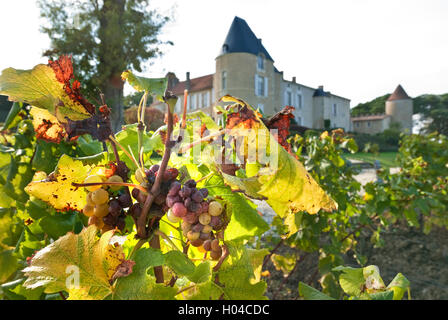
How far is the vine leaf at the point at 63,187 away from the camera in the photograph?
1.78 ft

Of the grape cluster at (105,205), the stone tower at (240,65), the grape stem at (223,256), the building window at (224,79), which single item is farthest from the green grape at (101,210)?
the building window at (224,79)

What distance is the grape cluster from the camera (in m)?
0.49

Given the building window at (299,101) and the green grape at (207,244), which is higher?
the building window at (299,101)

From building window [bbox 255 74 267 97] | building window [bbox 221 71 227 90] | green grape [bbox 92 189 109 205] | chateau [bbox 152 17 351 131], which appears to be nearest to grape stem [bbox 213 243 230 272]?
green grape [bbox 92 189 109 205]

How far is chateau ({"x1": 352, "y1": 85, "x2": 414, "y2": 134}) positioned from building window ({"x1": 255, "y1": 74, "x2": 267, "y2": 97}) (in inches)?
1060

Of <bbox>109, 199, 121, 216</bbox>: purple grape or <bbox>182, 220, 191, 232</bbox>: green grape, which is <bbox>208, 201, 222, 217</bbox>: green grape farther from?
<bbox>109, 199, 121, 216</bbox>: purple grape

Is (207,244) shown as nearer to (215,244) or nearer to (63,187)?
(215,244)

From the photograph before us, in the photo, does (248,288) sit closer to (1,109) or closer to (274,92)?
(1,109)

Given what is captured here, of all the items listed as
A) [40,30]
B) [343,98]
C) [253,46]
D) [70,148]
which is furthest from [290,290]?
[343,98]

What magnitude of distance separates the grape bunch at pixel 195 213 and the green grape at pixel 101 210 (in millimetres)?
102

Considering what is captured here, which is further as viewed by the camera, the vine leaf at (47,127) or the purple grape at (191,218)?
the vine leaf at (47,127)

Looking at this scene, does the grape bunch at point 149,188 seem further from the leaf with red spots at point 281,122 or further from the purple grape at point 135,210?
the leaf with red spots at point 281,122

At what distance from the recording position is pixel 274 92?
29203mm
